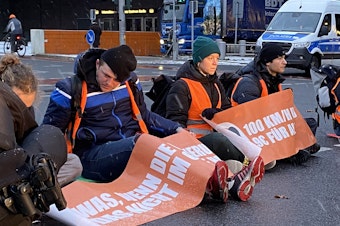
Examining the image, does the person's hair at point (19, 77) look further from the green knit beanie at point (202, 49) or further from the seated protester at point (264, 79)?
the seated protester at point (264, 79)

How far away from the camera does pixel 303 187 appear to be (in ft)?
17.4

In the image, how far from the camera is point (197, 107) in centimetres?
562

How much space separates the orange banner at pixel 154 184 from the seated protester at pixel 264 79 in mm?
1547

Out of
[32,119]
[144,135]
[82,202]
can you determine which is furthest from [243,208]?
[32,119]

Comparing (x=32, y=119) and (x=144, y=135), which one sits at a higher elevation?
(x=32, y=119)

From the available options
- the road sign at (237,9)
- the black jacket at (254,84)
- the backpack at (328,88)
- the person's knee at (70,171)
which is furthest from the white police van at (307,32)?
the person's knee at (70,171)

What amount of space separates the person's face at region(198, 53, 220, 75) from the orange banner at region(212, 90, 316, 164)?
Answer: 15.7 inches

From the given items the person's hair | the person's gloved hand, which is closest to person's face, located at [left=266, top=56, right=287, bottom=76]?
the person's gloved hand

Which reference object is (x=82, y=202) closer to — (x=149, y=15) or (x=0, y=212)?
(x=0, y=212)

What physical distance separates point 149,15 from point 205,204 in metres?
35.9

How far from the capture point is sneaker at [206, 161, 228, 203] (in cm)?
434

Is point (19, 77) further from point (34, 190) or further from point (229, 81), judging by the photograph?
point (229, 81)

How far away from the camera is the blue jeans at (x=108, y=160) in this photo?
179 inches

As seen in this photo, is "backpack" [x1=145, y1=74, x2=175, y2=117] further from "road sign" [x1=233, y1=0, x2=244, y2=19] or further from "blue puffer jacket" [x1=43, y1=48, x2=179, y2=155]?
"road sign" [x1=233, y1=0, x2=244, y2=19]
